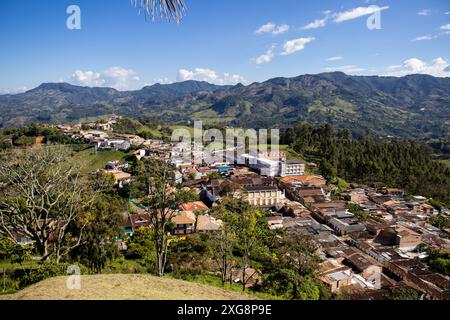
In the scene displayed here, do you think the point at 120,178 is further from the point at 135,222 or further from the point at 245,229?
the point at 245,229

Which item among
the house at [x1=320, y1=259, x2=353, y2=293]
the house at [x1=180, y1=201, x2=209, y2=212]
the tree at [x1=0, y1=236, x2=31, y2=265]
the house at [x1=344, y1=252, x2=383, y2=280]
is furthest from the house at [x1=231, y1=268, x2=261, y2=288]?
the house at [x1=180, y1=201, x2=209, y2=212]

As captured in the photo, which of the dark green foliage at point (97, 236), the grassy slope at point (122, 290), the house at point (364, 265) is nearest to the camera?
the grassy slope at point (122, 290)

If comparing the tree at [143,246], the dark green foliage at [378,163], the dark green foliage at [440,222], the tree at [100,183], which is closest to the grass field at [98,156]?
the tree at [100,183]

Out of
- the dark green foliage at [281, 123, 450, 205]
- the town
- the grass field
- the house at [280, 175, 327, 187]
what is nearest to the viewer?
the town

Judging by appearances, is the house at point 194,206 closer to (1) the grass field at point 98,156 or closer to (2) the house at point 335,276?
(2) the house at point 335,276

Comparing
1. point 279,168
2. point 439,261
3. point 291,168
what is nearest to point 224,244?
point 439,261

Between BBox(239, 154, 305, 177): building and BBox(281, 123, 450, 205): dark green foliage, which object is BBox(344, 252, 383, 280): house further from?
BBox(239, 154, 305, 177): building

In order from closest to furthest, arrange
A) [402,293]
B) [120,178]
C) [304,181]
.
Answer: [402,293] → [120,178] → [304,181]
